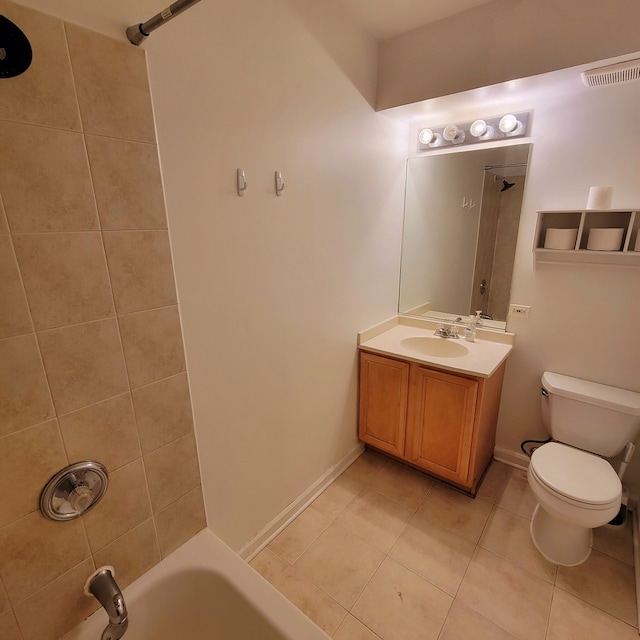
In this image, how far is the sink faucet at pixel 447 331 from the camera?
228cm

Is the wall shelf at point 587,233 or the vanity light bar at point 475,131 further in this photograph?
the vanity light bar at point 475,131

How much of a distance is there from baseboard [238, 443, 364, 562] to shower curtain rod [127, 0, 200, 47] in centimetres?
198

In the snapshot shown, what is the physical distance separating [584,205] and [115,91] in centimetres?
214

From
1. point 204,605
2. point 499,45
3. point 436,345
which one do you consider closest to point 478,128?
point 499,45

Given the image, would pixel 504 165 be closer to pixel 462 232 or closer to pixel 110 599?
pixel 462 232

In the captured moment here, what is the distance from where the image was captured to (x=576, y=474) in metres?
1.60

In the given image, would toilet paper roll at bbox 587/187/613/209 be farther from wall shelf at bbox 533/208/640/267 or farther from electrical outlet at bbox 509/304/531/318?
electrical outlet at bbox 509/304/531/318

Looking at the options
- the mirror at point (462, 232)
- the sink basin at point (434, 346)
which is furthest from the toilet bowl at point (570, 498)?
the mirror at point (462, 232)

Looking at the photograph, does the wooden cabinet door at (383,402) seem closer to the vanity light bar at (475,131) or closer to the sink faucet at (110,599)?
the vanity light bar at (475,131)

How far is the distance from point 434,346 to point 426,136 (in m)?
1.38

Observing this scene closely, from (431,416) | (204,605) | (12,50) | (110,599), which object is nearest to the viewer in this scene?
(12,50)

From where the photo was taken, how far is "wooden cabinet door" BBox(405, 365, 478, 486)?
6.08ft

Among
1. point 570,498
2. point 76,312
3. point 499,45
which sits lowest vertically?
point 570,498

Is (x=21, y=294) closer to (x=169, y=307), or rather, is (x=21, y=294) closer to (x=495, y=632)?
(x=169, y=307)
